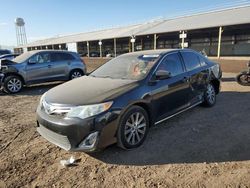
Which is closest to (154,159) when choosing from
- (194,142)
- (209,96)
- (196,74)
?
(194,142)

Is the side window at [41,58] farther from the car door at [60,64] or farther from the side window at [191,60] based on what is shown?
the side window at [191,60]

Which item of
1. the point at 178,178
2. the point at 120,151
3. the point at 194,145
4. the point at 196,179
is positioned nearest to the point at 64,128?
the point at 120,151

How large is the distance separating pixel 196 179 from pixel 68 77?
8.18 meters

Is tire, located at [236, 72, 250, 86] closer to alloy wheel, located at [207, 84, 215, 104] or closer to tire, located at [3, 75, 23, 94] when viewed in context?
alloy wheel, located at [207, 84, 215, 104]

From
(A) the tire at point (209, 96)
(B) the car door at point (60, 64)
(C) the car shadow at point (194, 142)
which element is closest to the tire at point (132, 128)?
(C) the car shadow at point (194, 142)

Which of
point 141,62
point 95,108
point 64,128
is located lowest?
point 64,128

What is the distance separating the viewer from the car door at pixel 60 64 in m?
9.64

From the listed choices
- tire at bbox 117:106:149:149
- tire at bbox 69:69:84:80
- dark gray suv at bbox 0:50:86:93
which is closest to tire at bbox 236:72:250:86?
tire at bbox 117:106:149:149

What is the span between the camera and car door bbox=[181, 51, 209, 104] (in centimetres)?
502

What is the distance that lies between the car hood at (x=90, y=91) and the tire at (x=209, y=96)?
260cm

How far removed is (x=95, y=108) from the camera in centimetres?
321

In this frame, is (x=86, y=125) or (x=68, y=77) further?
(x=68, y=77)

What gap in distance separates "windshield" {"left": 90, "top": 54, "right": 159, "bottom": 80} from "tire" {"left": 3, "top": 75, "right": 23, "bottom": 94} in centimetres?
538

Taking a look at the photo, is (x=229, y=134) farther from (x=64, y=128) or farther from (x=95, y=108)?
(x=64, y=128)
